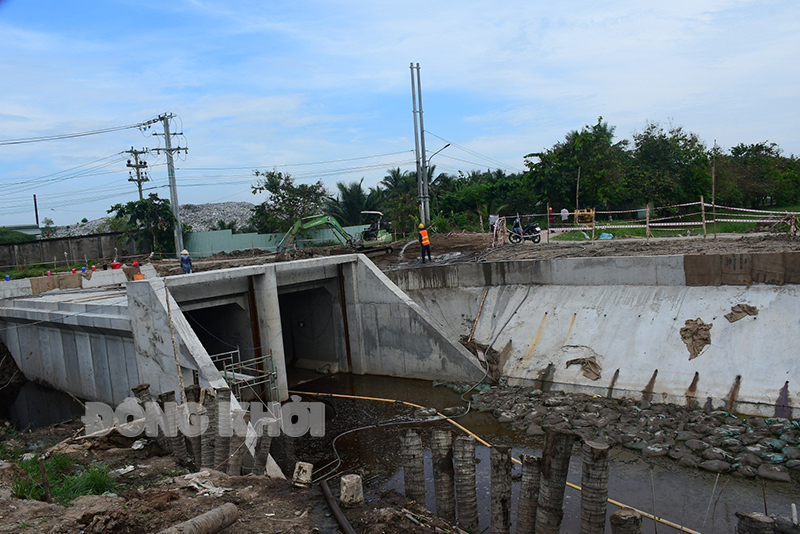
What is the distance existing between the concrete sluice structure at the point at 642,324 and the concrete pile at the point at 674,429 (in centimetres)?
58

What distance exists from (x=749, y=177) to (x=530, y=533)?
2964 cm

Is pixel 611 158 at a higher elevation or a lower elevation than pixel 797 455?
higher

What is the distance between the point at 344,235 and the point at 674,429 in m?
19.8

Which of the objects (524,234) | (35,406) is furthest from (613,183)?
(35,406)

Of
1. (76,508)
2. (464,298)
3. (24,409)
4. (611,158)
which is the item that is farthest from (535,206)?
(76,508)

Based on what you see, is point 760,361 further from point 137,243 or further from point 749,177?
point 137,243

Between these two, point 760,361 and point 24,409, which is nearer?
point 760,361

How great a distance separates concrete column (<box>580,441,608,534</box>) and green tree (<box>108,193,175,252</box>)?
31.8 m

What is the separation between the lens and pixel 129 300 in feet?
52.1

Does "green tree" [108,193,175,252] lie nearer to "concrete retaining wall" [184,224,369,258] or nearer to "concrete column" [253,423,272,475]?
"concrete retaining wall" [184,224,369,258]

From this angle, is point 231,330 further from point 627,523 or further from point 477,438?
point 627,523

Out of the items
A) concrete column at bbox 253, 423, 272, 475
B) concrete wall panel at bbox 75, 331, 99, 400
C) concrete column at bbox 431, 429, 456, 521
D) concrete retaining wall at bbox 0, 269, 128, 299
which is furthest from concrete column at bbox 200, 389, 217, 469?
concrete retaining wall at bbox 0, 269, 128, 299

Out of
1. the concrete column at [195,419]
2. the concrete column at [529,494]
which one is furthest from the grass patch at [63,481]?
the concrete column at [529,494]

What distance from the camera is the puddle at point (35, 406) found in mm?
20594
